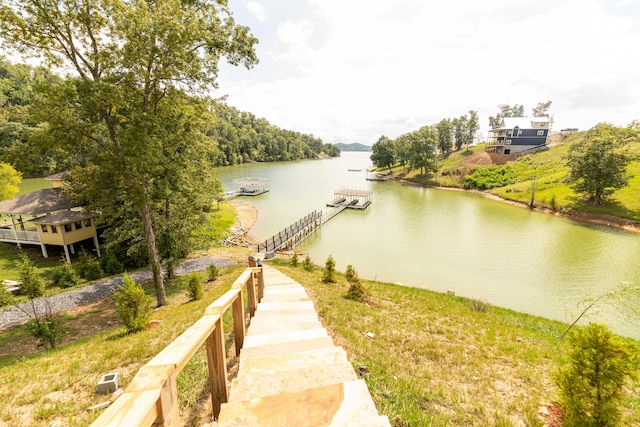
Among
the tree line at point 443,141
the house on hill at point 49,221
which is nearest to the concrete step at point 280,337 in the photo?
the house on hill at point 49,221

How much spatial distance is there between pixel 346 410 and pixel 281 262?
1596 cm

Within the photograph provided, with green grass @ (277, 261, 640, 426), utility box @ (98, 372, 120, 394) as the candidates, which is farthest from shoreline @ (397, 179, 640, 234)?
utility box @ (98, 372, 120, 394)

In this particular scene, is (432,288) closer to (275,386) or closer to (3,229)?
(275,386)

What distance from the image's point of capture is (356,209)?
118 ft

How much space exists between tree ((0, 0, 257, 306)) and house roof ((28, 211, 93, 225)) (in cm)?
811

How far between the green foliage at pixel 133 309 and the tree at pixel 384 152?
70593 mm

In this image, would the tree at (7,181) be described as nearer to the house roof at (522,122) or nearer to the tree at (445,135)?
the tree at (445,135)

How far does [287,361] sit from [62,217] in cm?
2014

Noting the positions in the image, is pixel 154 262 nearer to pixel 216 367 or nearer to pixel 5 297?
pixel 5 297

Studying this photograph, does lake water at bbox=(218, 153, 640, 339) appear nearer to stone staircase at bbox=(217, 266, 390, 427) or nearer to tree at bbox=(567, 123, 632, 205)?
tree at bbox=(567, 123, 632, 205)

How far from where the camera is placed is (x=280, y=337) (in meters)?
3.67

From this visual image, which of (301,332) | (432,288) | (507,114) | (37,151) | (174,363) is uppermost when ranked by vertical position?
(507,114)

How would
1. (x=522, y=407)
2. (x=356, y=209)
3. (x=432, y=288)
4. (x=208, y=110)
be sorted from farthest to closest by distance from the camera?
(x=356, y=209) < (x=432, y=288) < (x=208, y=110) < (x=522, y=407)

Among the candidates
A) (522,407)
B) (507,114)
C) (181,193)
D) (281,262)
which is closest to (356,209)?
(281,262)
